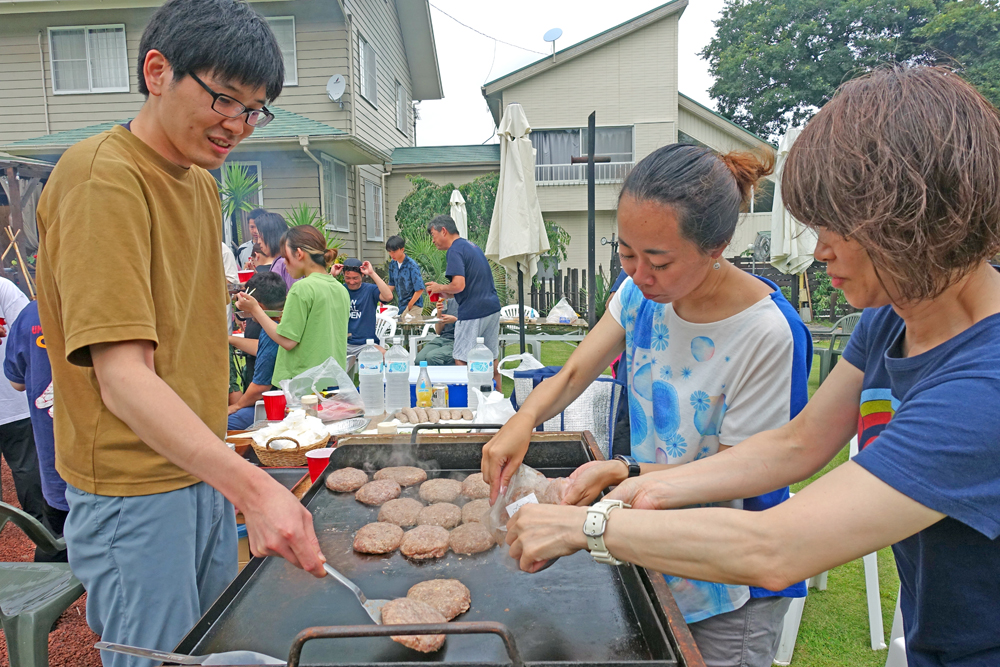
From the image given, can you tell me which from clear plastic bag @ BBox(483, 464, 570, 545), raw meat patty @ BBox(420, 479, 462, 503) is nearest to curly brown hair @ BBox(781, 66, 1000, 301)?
clear plastic bag @ BBox(483, 464, 570, 545)

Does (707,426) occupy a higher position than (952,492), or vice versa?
(952,492)

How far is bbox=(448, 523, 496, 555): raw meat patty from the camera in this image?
199 centimetres

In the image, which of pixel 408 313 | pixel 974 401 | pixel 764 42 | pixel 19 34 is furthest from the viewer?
pixel 764 42

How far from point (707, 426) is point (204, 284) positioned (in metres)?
1.59

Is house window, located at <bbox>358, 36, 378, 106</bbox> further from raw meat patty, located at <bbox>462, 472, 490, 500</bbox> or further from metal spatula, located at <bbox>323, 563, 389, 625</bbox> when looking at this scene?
metal spatula, located at <bbox>323, 563, 389, 625</bbox>

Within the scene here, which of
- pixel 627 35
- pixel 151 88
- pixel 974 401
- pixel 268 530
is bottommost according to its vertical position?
pixel 268 530

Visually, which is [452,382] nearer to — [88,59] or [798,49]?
[88,59]

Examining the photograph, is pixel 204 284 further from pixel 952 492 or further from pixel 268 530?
pixel 952 492

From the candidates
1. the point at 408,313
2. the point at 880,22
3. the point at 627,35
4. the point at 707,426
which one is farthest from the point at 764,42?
the point at 707,426

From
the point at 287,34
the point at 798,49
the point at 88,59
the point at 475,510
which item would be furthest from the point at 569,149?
the point at 798,49

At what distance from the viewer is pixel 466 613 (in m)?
1.64

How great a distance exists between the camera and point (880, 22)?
27.2m

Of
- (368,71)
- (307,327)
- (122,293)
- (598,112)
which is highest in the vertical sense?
(368,71)

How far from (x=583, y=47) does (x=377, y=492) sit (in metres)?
17.0
